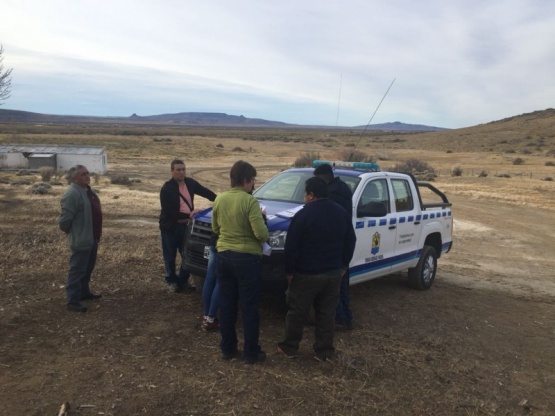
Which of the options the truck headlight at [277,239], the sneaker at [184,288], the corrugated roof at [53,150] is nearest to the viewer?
the truck headlight at [277,239]

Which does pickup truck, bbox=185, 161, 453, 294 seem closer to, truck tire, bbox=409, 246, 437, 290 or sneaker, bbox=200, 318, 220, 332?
truck tire, bbox=409, 246, 437, 290

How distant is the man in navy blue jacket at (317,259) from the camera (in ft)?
14.9

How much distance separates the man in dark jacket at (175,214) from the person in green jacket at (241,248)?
1847 millimetres

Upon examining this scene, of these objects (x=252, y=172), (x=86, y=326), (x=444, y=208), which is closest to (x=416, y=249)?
(x=444, y=208)

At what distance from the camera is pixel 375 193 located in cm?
683

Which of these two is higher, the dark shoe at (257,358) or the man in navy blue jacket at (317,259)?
the man in navy blue jacket at (317,259)

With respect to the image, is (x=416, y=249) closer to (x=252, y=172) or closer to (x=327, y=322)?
(x=327, y=322)

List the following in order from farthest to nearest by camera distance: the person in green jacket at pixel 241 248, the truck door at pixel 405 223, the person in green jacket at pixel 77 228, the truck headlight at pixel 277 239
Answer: the truck door at pixel 405 223 → the person in green jacket at pixel 77 228 → the truck headlight at pixel 277 239 → the person in green jacket at pixel 241 248

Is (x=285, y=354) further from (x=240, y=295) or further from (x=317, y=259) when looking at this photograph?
(x=317, y=259)

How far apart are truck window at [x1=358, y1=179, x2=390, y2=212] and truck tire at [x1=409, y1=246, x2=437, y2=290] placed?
4.12ft

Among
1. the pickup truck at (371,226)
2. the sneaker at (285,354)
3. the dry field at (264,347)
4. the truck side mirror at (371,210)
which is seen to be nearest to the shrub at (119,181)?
the dry field at (264,347)

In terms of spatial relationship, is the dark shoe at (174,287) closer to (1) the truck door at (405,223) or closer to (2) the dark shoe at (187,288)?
(2) the dark shoe at (187,288)

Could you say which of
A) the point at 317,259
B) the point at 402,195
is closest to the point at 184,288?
the point at 317,259

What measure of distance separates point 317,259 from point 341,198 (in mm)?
1160
